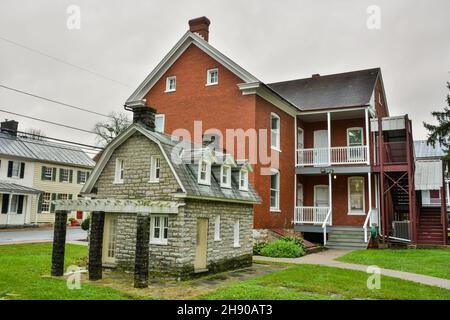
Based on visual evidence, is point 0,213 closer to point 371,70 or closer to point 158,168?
point 158,168

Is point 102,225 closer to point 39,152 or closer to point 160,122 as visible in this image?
point 160,122

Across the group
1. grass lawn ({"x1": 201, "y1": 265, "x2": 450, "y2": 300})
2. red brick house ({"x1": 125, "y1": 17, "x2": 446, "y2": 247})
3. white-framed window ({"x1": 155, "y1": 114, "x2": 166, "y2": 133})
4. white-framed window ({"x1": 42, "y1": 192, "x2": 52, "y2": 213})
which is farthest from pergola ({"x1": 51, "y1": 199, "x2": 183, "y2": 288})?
white-framed window ({"x1": 42, "y1": 192, "x2": 52, "y2": 213})

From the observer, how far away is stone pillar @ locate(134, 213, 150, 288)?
1038cm

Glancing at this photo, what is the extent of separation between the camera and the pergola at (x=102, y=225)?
34.2ft

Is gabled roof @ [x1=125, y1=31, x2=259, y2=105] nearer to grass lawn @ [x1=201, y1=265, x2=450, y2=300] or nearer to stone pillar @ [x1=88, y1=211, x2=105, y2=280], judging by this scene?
grass lawn @ [x1=201, y1=265, x2=450, y2=300]

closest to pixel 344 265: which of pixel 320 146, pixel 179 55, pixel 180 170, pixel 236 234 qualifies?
pixel 236 234

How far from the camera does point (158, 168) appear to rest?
1260cm

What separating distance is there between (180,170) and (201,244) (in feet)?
7.93

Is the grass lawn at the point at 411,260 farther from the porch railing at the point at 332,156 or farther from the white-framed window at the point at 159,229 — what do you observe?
the white-framed window at the point at 159,229

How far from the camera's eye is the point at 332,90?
82.0 ft

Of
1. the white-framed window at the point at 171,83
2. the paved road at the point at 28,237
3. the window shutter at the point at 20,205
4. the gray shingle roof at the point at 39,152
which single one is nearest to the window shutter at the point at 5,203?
the window shutter at the point at 20,205

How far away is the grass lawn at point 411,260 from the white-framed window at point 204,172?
6601mm
